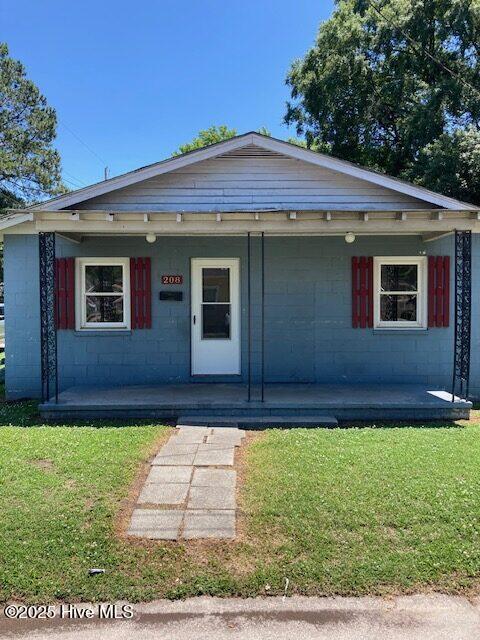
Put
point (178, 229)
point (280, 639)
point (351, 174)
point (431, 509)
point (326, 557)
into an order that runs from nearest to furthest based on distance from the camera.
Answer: point (280, 639) < point (326, 557) < point (431, 509) < point (178, 229) < point (351, 174)

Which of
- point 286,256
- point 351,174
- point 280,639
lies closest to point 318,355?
point 286,256

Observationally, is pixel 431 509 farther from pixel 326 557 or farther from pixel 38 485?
pixel 38 485

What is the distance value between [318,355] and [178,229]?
10.8ft

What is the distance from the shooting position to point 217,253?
7812 millimetres

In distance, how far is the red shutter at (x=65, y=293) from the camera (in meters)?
7.73

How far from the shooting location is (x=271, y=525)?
3.45m

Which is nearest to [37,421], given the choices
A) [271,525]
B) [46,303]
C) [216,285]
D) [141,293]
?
[46,303]

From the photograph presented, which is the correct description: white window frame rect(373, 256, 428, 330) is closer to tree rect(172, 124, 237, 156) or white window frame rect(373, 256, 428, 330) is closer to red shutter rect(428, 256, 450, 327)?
red shutter rect(428, 256, 450, 327)

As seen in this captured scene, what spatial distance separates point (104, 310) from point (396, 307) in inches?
200

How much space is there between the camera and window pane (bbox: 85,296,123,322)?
7.93 metres

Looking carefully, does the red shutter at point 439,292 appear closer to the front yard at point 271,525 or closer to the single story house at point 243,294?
the single story house at point 243,294

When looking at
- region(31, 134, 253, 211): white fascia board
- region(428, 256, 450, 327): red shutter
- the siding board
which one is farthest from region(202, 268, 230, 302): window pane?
region(428, 256, 450, 327): red shutter

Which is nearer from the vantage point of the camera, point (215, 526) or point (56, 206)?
point (215, 526)

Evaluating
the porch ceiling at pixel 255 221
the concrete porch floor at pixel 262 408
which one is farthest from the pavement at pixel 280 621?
the porch ceiling at pixel 255 221
